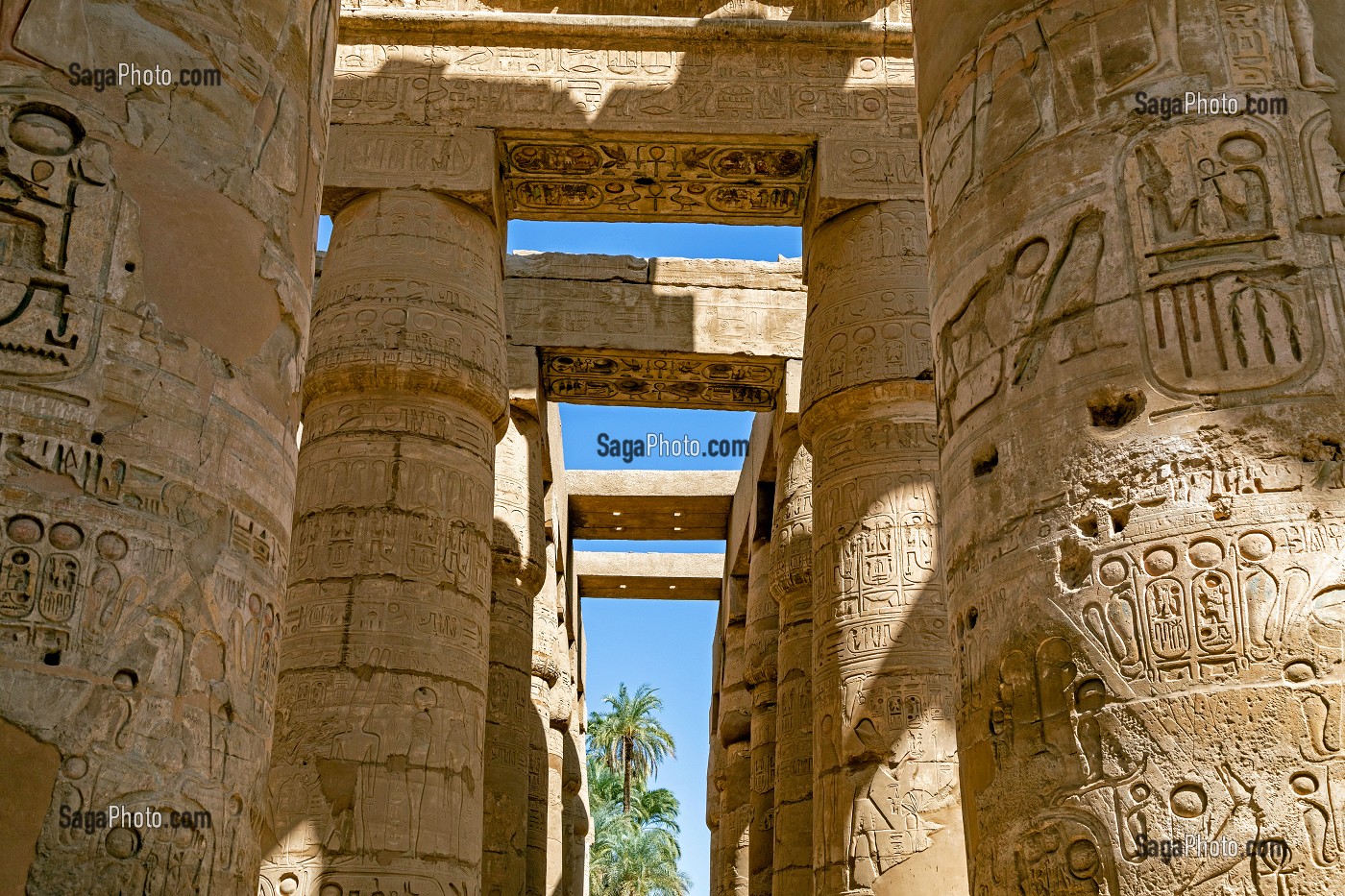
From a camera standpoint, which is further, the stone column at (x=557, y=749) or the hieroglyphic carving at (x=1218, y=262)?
the stone column at (x=557, y=749)

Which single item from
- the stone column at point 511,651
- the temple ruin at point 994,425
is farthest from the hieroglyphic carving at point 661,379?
the temple ruin at point 994,425

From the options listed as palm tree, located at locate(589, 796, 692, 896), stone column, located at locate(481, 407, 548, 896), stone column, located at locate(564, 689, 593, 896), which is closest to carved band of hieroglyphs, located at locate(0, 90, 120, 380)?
stone column, located at locate(481, 407, 548, 896)

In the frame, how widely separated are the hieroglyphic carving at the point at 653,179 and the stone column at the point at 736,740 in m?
7.08

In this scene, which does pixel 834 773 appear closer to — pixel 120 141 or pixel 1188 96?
pixel 1188 96

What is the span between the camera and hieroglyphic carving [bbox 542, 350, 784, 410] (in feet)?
42.6

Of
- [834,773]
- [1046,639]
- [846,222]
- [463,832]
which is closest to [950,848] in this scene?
[834,773]

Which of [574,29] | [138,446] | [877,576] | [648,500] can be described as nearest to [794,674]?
[877,576]

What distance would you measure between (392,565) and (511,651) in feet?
13.6

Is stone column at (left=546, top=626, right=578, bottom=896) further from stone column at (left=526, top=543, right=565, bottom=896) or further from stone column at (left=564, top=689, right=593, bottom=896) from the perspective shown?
stone column at (left=564, top=689, right=593, bottom=896)

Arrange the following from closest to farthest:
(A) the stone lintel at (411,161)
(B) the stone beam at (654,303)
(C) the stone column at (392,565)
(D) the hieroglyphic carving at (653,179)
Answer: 1. (C) the stone column at (392,565)
2. (A) the stone lintel at (411,161)
3. (D) the hieroglyphic carving at (653,179)
4. (B) the stone beam at (654,303)

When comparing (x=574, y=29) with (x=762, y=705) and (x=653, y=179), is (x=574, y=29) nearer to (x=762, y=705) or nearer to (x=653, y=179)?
(x=653, y=179)

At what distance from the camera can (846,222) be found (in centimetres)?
945

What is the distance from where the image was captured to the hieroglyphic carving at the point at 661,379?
512 inches

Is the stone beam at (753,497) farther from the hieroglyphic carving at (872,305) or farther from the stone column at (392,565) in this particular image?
the stone column at (392,565)
